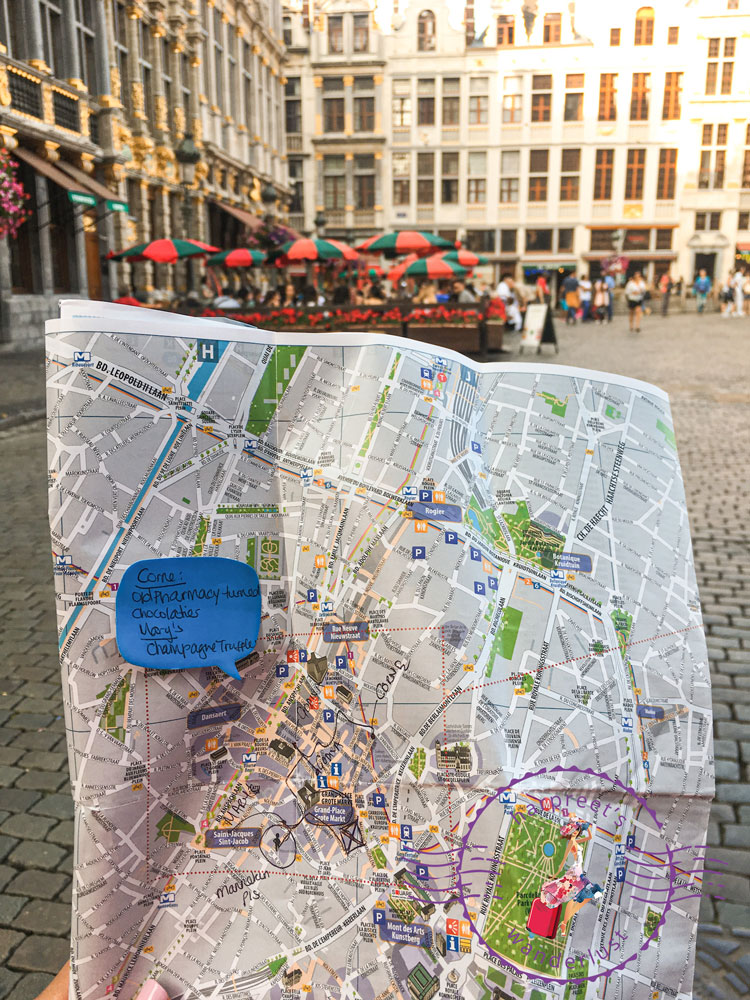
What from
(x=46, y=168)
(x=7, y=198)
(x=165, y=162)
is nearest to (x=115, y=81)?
(x=165, y=162)

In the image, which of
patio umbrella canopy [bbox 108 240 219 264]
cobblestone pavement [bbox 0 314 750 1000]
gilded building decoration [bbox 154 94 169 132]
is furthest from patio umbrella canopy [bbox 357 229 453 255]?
cobblestone pavement [bbox 0 314 750 1000]

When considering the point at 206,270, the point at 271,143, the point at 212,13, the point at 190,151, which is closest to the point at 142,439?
the point at 190,151

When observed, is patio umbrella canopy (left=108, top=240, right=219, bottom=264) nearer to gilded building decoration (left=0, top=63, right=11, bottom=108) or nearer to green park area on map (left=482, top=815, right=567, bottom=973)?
gilded building decoration (left=0, top=63, right=11, bottom=108)

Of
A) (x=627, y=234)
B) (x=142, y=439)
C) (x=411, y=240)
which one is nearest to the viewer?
(x=142, y=439)

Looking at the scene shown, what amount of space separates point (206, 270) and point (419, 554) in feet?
102

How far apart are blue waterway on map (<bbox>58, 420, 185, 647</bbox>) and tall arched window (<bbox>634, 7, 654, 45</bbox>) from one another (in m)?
60.0

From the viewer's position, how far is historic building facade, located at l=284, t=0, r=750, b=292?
52219 mm

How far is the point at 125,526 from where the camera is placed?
3.30 feet

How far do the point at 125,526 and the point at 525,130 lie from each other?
57149 millimetres

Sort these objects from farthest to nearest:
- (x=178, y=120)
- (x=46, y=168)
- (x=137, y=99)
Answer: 1. (x=178, y=120)
2. (x=137, y=99)
3. (x=46, y=168)

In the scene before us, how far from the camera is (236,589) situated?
104 cm

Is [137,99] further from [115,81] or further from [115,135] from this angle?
[115,135]

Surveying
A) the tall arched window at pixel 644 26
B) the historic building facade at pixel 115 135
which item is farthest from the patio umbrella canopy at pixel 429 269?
the tall arched window at pixel 644 26

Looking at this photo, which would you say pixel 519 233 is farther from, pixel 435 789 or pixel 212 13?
pixel 435 789
